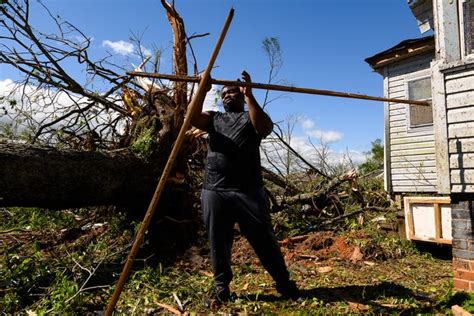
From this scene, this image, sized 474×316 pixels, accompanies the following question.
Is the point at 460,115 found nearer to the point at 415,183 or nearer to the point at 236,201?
the point at 236,201

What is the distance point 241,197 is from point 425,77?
23.3 feet

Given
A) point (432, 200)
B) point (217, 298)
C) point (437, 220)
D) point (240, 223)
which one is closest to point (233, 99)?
point (240, 223)

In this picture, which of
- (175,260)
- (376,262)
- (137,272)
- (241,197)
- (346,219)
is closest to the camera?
(241,197)

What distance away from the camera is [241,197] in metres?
3.17

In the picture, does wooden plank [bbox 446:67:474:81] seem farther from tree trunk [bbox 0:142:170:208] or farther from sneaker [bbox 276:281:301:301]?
tree trunk [bbox 0:142:170:208]

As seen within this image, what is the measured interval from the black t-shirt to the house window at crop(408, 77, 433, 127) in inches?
258

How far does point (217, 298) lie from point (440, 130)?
281 cm

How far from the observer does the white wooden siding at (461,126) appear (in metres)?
3.55

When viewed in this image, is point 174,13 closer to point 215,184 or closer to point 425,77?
point 215,184

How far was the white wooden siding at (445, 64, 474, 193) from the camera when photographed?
3.55 meters

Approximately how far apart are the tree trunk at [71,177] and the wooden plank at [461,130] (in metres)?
3.44

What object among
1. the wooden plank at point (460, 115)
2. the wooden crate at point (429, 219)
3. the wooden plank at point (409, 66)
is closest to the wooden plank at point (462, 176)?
the wooden plank at point (460, 115)

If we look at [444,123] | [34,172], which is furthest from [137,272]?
[444,123]

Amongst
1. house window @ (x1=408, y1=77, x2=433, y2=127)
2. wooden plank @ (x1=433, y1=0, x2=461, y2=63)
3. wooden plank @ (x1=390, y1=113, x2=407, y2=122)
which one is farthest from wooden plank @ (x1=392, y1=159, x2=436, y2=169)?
wooden plank @ (x1=433, y1=0, x2=461, y2=63)
